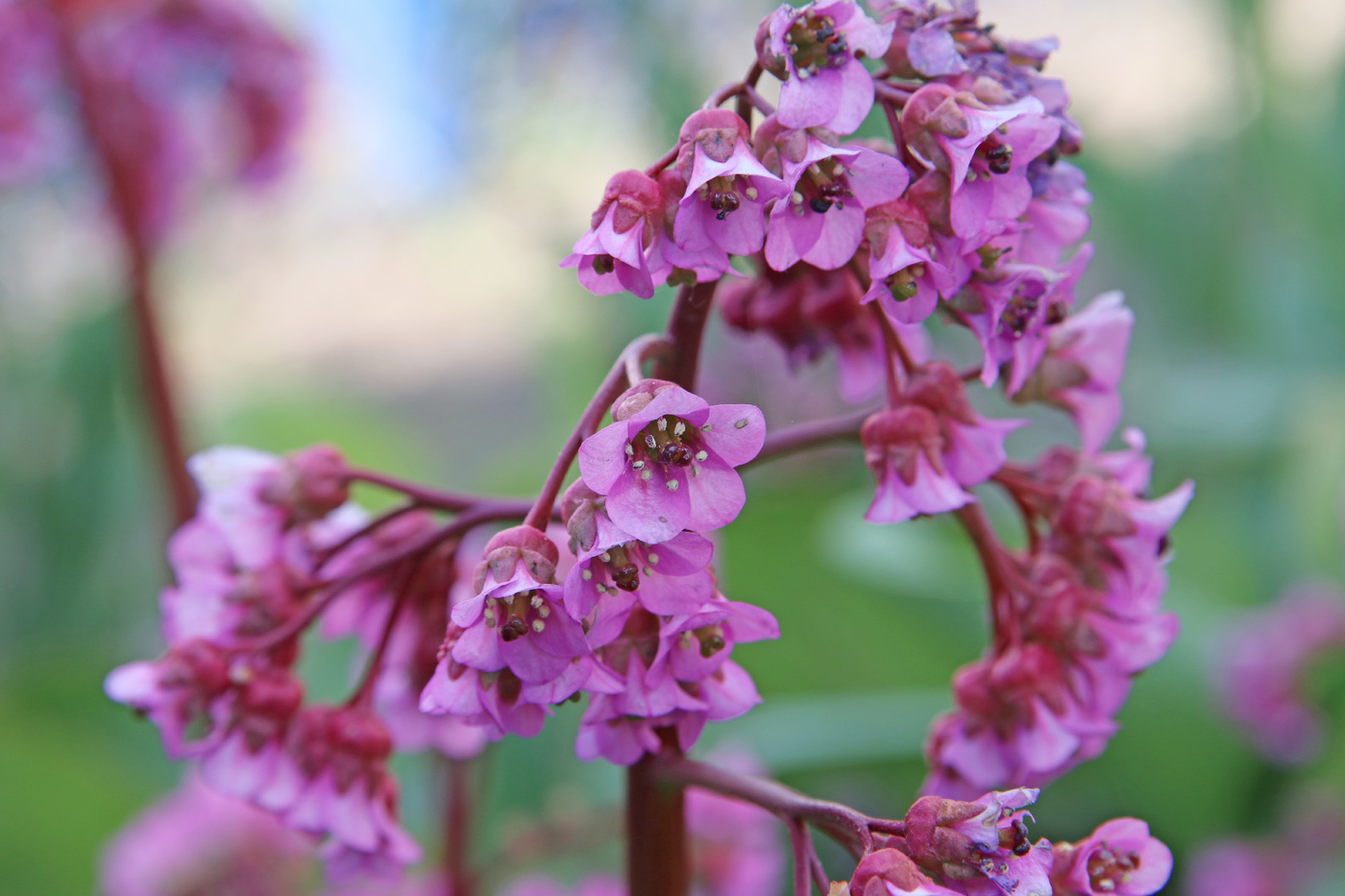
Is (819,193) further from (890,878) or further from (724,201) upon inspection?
(890,878)

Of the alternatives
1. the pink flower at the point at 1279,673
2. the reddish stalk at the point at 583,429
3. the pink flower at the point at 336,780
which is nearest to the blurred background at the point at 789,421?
the pink flower at the point at 1279,673

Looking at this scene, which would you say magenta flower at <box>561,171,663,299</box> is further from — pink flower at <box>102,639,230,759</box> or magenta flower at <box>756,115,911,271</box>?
pink flower at <box>102,639,230,759</box>

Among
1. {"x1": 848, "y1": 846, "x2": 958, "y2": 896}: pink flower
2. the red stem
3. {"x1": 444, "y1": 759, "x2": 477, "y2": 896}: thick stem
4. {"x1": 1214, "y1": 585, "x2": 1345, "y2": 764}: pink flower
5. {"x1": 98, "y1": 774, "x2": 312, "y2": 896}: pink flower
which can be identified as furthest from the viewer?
{"x1": 1214, "y1": 585, "x2": 1345, "y2": 764}: pink flower

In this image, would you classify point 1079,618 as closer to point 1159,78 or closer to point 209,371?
point 1159,78

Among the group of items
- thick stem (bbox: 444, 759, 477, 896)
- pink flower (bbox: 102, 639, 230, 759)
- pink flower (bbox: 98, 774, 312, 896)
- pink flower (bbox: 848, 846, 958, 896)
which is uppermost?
pink flower (bbox: 102, 639, 230, 759)

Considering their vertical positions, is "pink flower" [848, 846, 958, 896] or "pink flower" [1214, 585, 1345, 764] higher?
"pink flower" [848, 846, 958, 896]

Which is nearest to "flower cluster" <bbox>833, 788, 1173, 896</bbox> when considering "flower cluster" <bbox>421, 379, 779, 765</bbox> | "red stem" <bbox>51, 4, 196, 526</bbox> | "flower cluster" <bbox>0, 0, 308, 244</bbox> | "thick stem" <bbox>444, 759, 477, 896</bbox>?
"flower cluster" <bbox>421, 379, 779, 765</bbox>

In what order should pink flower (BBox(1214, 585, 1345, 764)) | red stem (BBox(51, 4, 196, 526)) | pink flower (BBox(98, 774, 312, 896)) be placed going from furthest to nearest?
1. pink flower (BBox(1214, 585, 1345, 764))
2. red stem (BBox(51, 4, 196, 526))
3. pink flower (BBox(98, 774, 312, 896))

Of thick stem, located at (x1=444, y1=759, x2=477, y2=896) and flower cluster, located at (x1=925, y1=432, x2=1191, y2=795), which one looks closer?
flower cluster, located at (x1=925, y1=432, x2=1191, y2=795)
